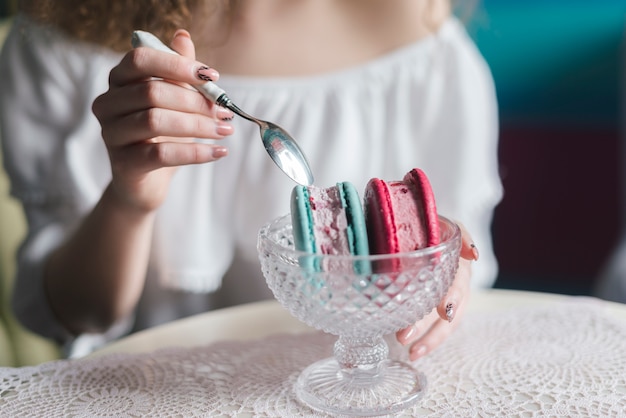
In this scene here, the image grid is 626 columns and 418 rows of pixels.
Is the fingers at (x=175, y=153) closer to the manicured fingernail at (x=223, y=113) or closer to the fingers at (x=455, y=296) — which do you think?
the manicured fingernail at (x=223, y=113)

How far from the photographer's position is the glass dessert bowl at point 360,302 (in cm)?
45

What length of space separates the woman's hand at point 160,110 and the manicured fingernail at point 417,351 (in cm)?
22

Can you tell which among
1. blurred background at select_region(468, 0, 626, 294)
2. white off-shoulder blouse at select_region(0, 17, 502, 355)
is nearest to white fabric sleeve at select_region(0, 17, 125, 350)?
white off-shoulder blouse at select_region(0, 17, 502, 355)

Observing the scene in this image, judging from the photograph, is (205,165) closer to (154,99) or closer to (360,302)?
(154,99)

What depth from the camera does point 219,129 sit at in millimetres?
565

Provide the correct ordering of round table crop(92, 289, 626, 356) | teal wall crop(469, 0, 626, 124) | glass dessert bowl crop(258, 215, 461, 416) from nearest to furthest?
1. glass dessert bowl crop(258, 215, 461, 416)
2. round table crop(92, 289, 626, 356)
3. teal wall crop(469, 0, 626, 124)

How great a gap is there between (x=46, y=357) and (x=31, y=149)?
37 centimetres

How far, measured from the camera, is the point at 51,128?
1002 millimetres

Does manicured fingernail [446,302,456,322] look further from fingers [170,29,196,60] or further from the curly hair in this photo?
the curly hair

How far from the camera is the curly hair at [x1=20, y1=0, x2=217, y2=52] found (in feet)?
2.87

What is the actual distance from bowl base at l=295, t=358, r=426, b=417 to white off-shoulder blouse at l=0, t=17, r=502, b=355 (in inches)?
18.5

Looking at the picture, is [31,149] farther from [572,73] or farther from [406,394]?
[572,73]

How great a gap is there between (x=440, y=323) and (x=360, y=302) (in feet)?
0.51

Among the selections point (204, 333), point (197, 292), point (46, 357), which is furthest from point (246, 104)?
point (46, 357)
